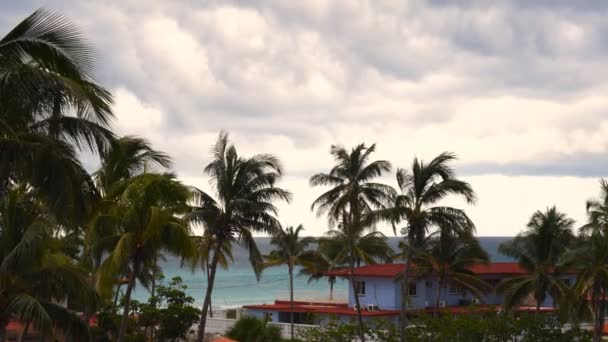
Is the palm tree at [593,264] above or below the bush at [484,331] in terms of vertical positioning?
above

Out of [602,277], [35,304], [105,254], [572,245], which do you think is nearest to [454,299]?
[572,245]

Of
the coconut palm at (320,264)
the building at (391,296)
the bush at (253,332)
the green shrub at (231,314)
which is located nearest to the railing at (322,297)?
the coconut palm at (320,264)

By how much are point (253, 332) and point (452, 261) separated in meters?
15.7

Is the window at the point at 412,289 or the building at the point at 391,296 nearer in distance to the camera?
the building at the point at 391,296

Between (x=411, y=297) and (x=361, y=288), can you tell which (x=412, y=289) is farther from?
(x=361, y=288)

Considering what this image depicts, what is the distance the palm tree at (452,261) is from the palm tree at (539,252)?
7.89 ft

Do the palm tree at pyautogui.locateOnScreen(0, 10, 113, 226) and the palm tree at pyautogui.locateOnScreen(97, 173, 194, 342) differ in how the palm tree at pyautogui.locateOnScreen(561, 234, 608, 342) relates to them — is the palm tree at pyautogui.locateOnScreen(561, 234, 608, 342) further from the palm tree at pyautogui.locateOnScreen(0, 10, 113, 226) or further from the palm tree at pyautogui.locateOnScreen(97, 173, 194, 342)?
the palm tree at pyautogui.locateOnScreen(0, 10, 113, 226)

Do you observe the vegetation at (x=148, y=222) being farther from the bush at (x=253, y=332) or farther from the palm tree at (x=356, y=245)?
the palm tree at (x=356, y=245)

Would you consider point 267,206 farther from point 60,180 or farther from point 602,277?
point 60,180

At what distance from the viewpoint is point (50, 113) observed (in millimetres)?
16391

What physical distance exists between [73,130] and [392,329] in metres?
19.2

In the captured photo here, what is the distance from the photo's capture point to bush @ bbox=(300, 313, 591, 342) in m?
31.0

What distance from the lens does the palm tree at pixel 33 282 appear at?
700 inches

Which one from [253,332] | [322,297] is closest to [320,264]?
[253,332]
